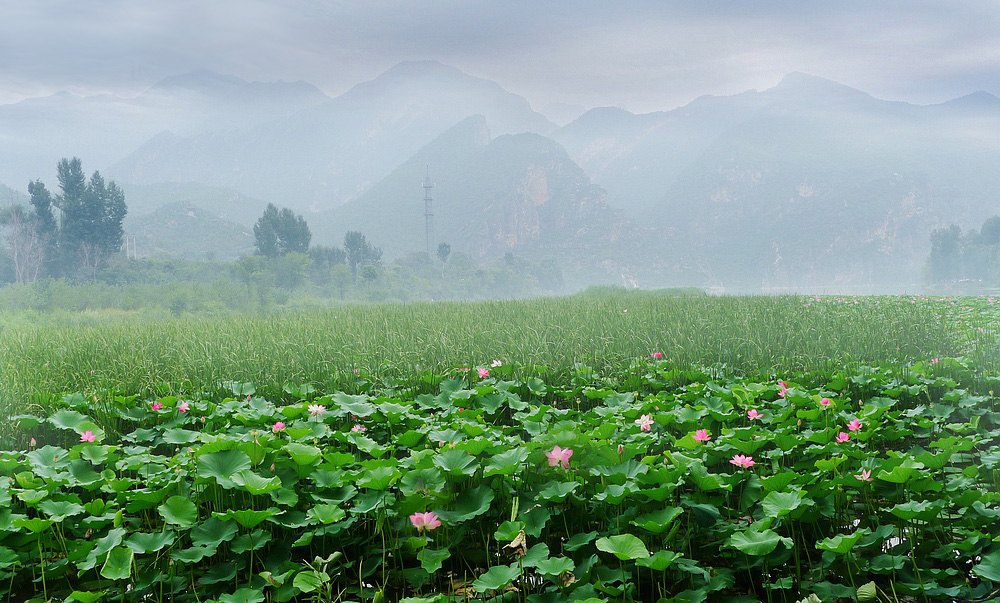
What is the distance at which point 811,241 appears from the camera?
8156 centimetres

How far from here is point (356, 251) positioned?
148ft

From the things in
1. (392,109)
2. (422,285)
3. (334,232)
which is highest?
A: (392,109)

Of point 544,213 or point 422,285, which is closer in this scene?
point 422,285

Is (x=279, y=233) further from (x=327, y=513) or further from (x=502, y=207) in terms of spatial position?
(x=502, y=207)

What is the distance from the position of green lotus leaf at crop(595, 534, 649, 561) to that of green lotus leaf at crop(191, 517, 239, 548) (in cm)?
109

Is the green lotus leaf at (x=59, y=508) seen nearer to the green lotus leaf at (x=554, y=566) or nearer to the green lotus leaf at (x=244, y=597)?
the green lotus leaf at (x=244, y=597)

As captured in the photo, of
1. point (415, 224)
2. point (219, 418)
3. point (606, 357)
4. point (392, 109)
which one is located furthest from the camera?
point (392, 109)

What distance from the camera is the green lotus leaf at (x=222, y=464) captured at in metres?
A: 1.84

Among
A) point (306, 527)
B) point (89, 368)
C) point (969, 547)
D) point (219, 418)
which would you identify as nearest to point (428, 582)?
point (306, 527)

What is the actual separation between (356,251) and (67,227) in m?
20.0

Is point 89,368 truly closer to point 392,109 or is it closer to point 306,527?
point 306,527

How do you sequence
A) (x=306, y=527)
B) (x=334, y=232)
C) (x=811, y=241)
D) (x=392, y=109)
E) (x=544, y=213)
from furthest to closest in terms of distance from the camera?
(x=392, y=109) < (x=544, y=213) < (x=811, y=241) < (x=334, y=232) < (x=306, y=527)

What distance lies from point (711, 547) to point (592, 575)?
1.70 ft

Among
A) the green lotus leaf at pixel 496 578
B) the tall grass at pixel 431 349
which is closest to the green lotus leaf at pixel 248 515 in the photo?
the green lotus leaf at pixel 496 578
